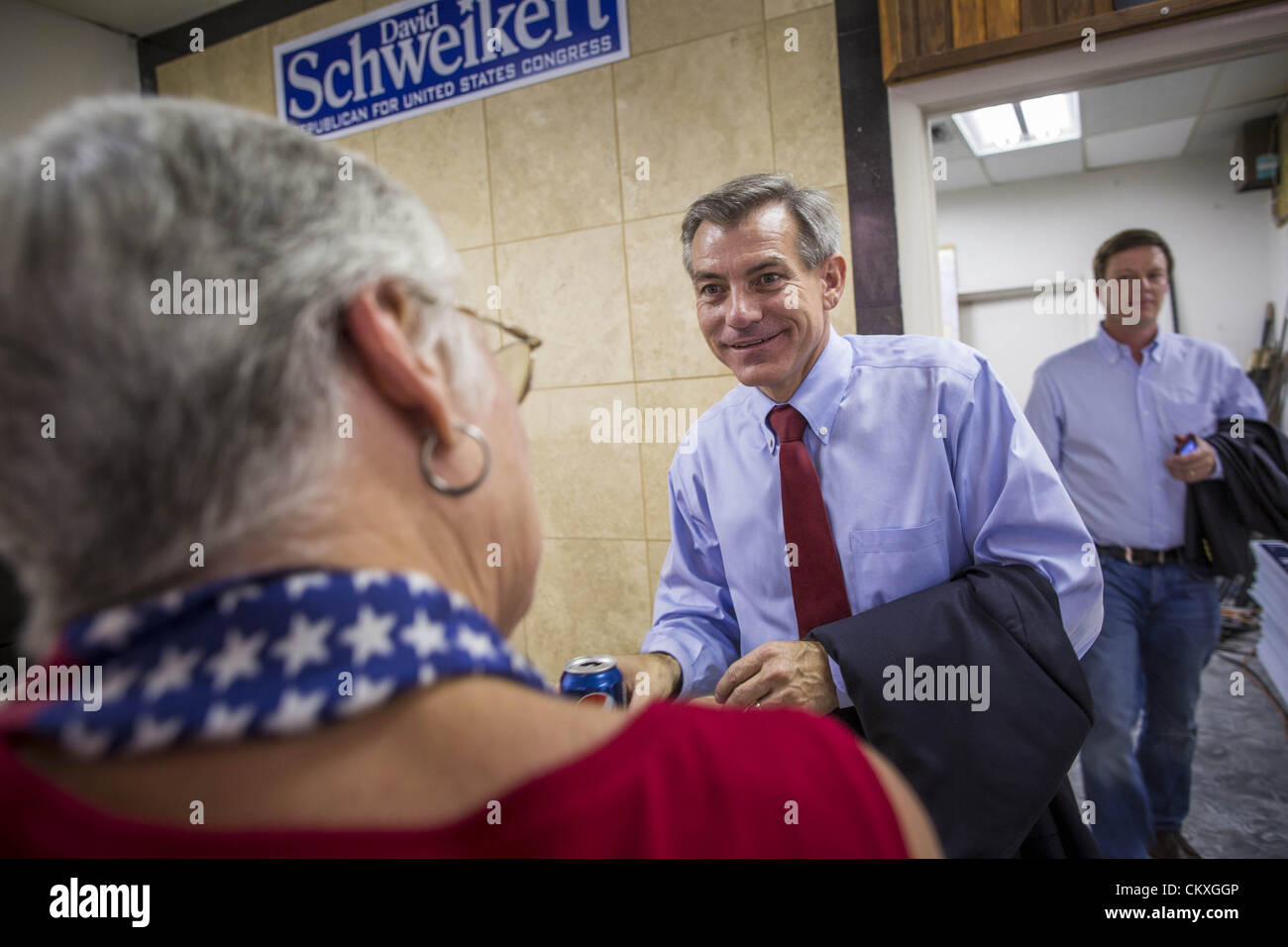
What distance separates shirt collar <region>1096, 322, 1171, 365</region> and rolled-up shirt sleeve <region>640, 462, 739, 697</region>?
1575 millimetres

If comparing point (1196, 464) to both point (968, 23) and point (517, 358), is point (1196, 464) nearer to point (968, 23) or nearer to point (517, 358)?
point (968, 23)

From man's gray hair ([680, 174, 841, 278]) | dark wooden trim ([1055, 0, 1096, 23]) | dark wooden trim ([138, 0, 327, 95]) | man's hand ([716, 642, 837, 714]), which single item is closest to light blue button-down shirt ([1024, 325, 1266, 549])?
dark wooden trim ([1055, 0, 1096, 23])

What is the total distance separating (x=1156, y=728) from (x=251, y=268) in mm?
2566

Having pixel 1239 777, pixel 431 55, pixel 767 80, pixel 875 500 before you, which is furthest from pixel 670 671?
pixel 1239 777

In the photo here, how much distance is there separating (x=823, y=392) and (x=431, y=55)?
1.73 m

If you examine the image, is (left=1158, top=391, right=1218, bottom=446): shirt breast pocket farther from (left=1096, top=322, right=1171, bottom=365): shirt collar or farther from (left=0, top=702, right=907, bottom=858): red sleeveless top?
(left=0, top=702, right=907, bottom=858): red sleeveless top

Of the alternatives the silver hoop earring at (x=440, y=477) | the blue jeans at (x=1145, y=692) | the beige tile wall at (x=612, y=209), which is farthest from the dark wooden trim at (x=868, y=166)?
the silver hoop earring at (x=440, y=477)

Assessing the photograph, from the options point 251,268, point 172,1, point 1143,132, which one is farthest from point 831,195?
point 1143,132

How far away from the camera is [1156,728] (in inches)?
84.6

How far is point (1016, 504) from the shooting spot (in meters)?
1.07

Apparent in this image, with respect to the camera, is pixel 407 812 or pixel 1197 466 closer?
pixel 407 812

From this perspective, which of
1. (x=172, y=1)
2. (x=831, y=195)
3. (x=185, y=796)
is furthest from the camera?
(x=172, y=1)

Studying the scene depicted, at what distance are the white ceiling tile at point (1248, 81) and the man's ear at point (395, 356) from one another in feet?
10.3
